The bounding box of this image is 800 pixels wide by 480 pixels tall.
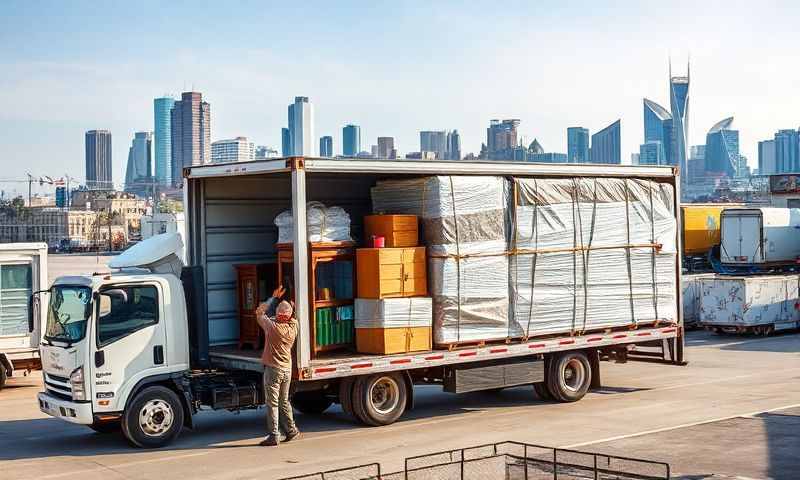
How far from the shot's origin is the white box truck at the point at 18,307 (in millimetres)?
19531

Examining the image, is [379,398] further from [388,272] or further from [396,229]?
[396,229]

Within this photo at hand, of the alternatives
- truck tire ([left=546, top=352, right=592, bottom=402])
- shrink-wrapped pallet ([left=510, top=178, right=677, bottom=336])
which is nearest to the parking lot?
truck tire ([left=546, top=352, right=592, bottom=402])

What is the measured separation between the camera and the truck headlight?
1323cm

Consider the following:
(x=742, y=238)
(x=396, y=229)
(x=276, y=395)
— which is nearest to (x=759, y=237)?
(x=742, y=238)

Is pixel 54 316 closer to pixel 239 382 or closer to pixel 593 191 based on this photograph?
pixel 239 382

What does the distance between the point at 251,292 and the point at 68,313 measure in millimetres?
2806

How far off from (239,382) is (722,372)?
1085 centimetres

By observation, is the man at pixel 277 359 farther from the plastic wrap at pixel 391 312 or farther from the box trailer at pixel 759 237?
the box trailer at pixel 759 237

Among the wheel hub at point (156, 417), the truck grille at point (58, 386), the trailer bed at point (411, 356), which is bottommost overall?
the wheel hub at point (156, 417)

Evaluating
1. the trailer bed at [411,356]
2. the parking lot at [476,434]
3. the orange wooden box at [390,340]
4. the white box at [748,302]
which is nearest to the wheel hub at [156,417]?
the parking lot at [476,434]

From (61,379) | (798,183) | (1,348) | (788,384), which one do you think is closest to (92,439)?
(61,379)

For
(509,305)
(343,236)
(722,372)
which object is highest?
(343,236)

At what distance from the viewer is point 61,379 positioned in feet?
44.7

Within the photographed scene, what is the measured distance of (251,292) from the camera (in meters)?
15.6
